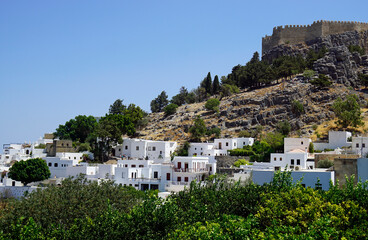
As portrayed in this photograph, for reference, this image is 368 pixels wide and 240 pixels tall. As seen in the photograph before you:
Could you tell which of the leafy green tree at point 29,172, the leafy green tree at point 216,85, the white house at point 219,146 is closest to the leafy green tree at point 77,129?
the white house at point 219,146

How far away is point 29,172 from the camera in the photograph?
42.7m

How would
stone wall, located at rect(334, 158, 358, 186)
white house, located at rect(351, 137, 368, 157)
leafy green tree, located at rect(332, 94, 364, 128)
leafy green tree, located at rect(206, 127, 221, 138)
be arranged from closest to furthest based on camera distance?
stone wall, located at rect(334, 158, 358, 186)
white house, located at rect(351, 137, 368, 157)
leafy green tree, located at rect(332, 94, 364, 128)
leafy green tree, located at rect(206, 127, 221, 138)

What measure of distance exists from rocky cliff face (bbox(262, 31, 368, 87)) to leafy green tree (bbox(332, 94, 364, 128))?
9809 millimetres

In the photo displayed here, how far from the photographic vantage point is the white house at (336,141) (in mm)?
47062

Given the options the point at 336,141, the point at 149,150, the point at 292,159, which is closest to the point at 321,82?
the point at 336,141

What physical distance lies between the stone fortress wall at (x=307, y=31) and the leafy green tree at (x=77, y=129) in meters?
34.0

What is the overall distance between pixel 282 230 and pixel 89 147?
4807 cm

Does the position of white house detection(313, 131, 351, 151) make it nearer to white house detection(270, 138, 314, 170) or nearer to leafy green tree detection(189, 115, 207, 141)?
white house detection(270, 138, 314, 170)

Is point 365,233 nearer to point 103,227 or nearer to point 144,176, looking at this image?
point 103,227

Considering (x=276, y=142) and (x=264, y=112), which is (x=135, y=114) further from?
(x=276, y=142)

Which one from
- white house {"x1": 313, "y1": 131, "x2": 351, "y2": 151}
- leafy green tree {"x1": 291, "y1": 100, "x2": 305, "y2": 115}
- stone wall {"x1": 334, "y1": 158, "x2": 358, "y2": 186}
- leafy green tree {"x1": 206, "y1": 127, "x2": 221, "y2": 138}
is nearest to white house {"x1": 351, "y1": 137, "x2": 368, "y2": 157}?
white house {"x1": 313, "y1": 131, "x2": 351, "y2": 151}

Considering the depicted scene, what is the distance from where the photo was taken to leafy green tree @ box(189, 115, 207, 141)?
56938mm

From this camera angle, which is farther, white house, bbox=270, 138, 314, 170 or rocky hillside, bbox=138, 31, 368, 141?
rocky hillside, bbox=138, 31, 368, 141

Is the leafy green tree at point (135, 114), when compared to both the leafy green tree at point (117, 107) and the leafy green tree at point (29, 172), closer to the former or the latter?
the leafy green tree at point (117, 107)
